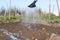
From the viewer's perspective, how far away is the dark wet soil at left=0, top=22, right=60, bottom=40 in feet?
8.19

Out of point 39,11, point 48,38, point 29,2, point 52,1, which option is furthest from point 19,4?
point 48,38

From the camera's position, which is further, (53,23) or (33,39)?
(53,23)

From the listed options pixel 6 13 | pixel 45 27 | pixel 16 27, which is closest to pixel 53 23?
pixel 45 27

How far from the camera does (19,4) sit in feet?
9.01

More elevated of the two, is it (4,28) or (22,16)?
(22,16)

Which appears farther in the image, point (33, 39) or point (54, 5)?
point (54, 5)

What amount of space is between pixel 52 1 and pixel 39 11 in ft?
0.93

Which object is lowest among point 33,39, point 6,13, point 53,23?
point 33,39

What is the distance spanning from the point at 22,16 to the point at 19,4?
21 cm

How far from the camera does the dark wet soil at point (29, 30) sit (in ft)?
8.19

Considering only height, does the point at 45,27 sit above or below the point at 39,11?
below

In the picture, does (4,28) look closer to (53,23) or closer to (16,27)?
(16,27)

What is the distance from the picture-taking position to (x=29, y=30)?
265 centimetres

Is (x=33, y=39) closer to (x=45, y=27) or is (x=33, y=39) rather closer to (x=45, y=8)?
(x=45, y=27)
